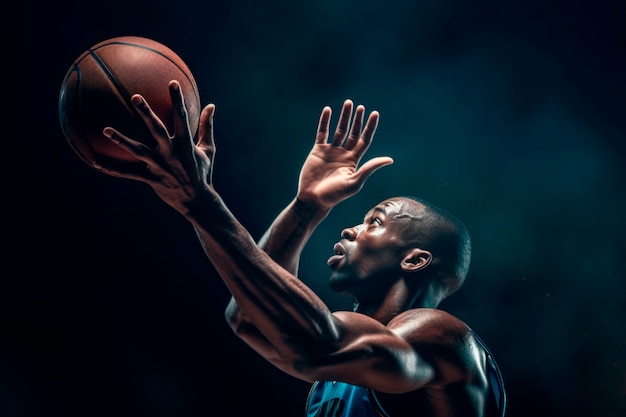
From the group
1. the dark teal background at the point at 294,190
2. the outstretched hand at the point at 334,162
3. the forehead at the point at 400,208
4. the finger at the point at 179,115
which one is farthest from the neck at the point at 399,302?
the dark teal background at the point at 294,190

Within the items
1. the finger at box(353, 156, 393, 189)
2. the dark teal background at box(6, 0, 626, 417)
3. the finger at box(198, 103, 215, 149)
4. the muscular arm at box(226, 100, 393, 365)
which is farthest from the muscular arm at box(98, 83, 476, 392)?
the dark teal background at box(6, 0, 626, 417)

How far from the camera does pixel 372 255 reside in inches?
96.5

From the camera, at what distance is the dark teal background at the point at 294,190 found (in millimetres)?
3570

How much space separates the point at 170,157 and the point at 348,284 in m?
1.06

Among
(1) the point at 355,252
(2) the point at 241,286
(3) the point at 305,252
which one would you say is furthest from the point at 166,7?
(2) the point at 241,286

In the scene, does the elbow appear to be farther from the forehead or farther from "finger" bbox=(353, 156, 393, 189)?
the forehead

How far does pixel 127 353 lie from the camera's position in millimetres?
3658

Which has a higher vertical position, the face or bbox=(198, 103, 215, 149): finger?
bbox=(198, 103, 215, 149): finger

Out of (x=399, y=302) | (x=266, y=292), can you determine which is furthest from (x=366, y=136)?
(x=266, y=292)

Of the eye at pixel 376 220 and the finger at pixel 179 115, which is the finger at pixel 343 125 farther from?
the finger at pixel 179 115

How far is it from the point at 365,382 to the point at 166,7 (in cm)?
295

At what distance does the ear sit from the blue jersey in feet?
1.24

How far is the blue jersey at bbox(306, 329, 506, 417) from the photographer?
6.81 feet

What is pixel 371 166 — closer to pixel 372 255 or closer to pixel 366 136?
pixel 366 136
